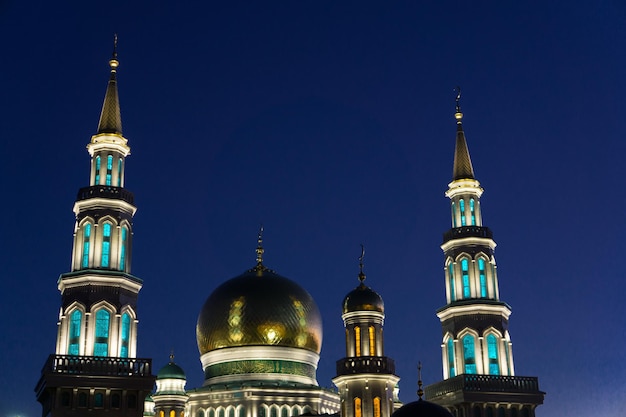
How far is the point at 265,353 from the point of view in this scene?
171ft

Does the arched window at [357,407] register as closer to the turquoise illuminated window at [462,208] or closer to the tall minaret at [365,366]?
the tall minaret at [365,366]

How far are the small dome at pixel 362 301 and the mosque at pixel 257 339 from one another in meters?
0.07

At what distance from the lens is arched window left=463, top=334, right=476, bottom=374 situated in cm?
4747

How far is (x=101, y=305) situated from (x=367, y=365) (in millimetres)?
12367

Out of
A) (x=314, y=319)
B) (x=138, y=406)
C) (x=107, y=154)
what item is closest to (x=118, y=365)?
(x=138, y=406)

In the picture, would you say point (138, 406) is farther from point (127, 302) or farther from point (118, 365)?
point (127, 302)

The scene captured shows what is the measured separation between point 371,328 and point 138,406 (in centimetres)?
1232

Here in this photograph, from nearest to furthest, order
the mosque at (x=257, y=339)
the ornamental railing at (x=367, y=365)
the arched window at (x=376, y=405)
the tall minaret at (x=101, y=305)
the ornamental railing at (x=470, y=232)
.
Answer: the tall minaret at (x=101, y=305), the mosque at (x=257, y=339), the arched window at (x=376, y=405), the ornamental railing at (x=367, y=365), the ornamental railing at (x=470, y=232)

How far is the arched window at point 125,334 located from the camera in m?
42.3

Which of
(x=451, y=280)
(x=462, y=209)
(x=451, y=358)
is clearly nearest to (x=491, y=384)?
(x=451, y=358)

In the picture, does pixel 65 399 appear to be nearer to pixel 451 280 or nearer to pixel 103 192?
pixel 103 192

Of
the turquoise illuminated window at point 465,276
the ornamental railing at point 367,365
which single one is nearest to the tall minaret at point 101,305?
the ornamental railing at point 367,365

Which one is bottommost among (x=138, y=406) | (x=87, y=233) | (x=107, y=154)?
(x=138, y=406)

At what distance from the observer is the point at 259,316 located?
52.8 m
